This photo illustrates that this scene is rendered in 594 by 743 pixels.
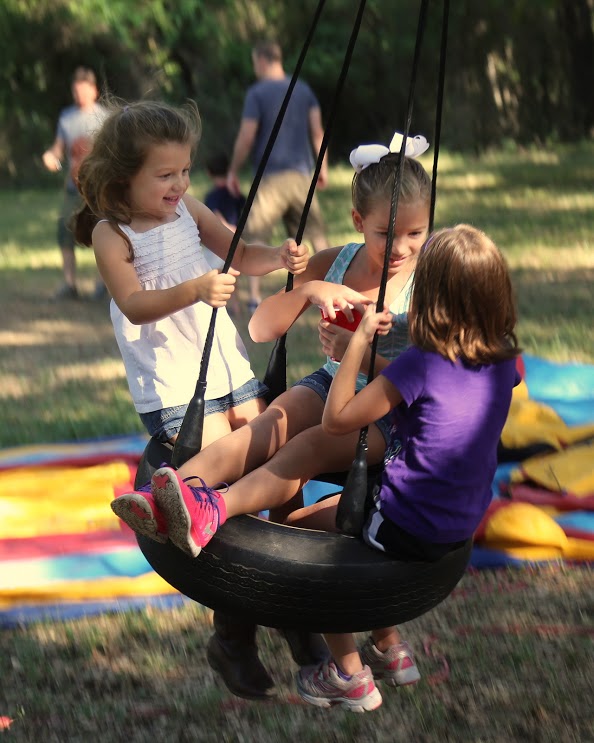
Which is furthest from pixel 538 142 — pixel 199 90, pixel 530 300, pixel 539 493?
pixel 539 493

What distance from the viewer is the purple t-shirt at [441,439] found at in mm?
2451

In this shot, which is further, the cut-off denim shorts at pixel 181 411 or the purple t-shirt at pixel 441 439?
the cut-off denim shorts at pixel 181 411

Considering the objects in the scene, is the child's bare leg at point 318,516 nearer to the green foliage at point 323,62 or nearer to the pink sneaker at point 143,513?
the pink sneaker at point 143,513

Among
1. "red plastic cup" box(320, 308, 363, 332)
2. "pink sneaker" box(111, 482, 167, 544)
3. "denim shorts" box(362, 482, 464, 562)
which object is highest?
"red plastic cup" box(320, 308, 363, 332)

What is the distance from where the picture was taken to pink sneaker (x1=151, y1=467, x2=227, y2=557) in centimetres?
238

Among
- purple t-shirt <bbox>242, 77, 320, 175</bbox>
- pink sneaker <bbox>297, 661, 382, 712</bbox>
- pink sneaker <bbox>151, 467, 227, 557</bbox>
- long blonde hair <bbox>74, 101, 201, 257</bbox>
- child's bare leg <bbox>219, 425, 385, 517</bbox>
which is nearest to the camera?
pink sneaker <bbox>151, 467, 227, 557</bbox>

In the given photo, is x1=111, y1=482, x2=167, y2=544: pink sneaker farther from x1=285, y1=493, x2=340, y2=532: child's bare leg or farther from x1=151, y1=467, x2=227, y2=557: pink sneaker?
x1=285, y1=493, x2=340, y2=532: child's bare leg

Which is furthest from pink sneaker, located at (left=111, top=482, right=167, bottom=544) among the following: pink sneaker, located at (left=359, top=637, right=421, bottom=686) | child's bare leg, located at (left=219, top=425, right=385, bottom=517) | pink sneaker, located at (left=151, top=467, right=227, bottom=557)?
pink sneaker, located at (left=359, top=637, right=421, bottom=686)

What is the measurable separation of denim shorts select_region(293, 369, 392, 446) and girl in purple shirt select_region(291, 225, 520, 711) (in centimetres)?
30

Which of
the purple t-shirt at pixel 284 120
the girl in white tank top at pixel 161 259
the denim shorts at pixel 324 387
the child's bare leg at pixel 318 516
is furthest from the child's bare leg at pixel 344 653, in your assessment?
the purple t-shirt at pixel 284 120

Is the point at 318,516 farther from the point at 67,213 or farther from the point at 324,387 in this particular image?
the point at 67,213

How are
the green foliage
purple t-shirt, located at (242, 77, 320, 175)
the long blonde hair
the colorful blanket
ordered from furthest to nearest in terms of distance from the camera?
the green foliage
purple t-shirt, located at (242, 77, 320, 175)
the colorful blanket
the long blonde hair

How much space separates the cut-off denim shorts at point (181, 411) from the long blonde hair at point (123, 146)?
1.55ft

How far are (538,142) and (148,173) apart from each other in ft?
58.4
